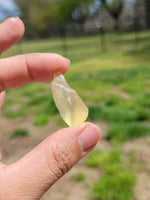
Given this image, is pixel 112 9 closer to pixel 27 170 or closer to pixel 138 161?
pixel 138 161

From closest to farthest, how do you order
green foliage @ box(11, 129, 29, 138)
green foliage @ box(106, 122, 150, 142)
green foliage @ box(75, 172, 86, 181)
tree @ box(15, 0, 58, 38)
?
green foliage @ box(75, 172, 86, 181) < green foliage @ box(106, 122, 150, 142) < green foliage @ box(11, 129, 29, 138) < tree @ box(15, 0, 58, 38)

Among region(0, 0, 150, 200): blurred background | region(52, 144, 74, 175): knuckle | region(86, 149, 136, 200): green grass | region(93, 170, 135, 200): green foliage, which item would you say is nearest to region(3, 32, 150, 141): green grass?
region(0, 0, 150, 200): blurred background

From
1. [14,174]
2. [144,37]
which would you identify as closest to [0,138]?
[14,174]

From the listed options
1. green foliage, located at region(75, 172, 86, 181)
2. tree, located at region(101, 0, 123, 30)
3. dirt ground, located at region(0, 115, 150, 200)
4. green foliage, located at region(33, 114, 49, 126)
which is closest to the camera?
dirt ground, located at region(0, 115, 150, 200)

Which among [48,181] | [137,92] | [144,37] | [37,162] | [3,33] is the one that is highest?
[3,33]

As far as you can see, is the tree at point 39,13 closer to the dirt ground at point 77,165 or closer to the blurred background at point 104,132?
the blurred background at point 104,132

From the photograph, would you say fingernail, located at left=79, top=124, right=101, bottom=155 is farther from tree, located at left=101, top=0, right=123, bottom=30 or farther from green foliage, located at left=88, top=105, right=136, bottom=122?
tree, located at left=101, top=0, right=123, bottom=30
